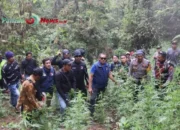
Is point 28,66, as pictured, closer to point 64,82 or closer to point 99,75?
point 64,82

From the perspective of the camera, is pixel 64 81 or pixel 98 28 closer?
pixel 64 81

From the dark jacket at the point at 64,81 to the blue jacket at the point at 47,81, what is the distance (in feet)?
1.25

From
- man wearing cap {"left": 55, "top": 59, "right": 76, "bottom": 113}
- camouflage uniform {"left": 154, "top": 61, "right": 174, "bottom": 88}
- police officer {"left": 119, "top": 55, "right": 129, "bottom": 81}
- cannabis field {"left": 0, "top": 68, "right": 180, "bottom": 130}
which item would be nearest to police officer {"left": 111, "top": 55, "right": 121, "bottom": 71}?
police officer {"left": 119, "top": 55, "right": 129, "bottom": 81}

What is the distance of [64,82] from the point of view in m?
7.31

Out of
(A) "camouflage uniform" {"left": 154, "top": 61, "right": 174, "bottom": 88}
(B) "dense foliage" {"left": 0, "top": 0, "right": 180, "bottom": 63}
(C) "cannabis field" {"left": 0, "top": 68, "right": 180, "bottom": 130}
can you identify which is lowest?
(C) "cannabis field" {"left": 0, "top": 68, "right": 180, "bottom": 130}

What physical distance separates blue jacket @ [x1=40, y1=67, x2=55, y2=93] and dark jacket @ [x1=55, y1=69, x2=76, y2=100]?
0.38 m

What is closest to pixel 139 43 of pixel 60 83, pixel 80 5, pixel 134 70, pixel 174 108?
pixel 80 5

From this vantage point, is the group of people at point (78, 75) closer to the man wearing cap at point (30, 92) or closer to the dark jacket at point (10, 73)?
the dark jacket at point (10, 73)

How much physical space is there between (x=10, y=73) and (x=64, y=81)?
181 cm

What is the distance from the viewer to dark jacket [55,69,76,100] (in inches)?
283

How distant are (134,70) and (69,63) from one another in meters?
2.03

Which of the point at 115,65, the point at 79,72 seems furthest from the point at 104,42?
the point at 79,72

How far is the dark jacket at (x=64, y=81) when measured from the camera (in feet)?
23.6

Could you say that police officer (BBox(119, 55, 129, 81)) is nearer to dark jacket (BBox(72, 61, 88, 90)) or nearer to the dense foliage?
dark jacket (BBox(72, 61, 88, 90))
